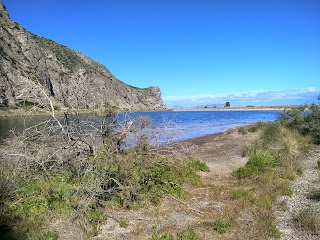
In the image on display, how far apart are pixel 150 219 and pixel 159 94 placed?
172 metres

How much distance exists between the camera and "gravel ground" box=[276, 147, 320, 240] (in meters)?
6.40

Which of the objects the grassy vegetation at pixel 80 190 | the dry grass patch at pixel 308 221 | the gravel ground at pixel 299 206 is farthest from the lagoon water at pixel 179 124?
the dry grass patch at pixel 308 221

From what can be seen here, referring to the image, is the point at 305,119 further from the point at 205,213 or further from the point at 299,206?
the point at 205,213

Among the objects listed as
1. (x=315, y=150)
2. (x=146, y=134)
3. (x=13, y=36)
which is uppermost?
(x=13, y=36)

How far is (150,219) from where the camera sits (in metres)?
7.29

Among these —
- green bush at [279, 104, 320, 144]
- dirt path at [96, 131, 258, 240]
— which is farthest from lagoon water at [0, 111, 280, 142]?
green bush at [279, 104, 320, 144]

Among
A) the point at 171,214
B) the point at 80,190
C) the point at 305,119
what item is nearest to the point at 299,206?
the point at 171,214

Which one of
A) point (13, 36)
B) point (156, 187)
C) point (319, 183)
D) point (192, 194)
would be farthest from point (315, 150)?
point (13, 36)

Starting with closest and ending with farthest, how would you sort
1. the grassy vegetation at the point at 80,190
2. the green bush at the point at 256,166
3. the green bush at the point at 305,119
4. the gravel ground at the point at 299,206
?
the gravel ground at the point at 299,206
the grassy vegetation at the point at 80,190
the green bush at the point at 256,166
the green bush at the point at 305,119

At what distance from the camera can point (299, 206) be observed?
7988 millimetres

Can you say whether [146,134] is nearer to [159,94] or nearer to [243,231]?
[243,231]

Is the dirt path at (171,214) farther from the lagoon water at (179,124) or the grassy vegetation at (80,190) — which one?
the lagoon water at (179,124)

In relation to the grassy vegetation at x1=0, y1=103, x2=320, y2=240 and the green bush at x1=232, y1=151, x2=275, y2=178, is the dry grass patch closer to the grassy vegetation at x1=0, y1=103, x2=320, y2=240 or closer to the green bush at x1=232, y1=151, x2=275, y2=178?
the grassy vegetation at x1=0, y1=103, x2=320, y2=240

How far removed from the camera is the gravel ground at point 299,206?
640 cm
